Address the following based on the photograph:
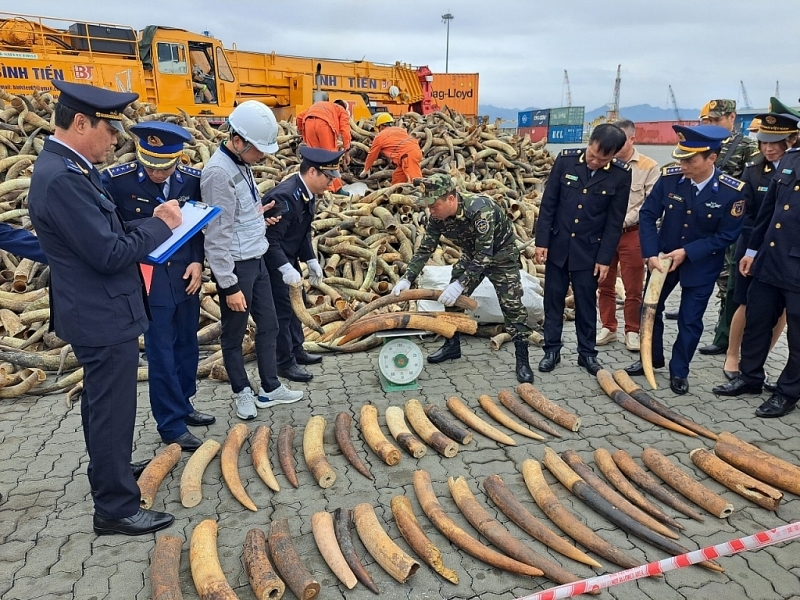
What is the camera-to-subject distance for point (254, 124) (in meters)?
3.78

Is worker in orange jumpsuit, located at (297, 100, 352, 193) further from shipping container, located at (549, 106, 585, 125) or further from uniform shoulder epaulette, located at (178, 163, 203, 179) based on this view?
shipping container, located at (549, 106, 585, 125)

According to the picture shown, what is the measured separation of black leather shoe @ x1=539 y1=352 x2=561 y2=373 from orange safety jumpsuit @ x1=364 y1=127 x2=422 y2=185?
16.0ft

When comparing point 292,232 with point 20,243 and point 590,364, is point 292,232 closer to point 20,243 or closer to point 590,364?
point 20,243

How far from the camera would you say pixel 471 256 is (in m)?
5.18

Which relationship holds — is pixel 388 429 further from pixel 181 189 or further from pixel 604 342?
pixel 604 342

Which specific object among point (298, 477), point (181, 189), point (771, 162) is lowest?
point (298, 477)

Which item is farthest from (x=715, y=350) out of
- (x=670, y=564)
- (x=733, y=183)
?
(x=670, y=564)

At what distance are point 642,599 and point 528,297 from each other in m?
3.78

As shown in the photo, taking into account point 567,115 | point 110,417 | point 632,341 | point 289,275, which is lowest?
point 632,341

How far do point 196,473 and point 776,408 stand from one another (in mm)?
4506

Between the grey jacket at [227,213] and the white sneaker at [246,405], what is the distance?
1.00m

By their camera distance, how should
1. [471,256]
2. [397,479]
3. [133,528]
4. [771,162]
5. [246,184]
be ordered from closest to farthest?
1. [133,528]
2. [397,479]
3. [246,184]
4. [771,162]
5. [471,256]

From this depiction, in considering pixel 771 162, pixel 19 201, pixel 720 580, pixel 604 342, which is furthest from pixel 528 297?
pixel 19 201

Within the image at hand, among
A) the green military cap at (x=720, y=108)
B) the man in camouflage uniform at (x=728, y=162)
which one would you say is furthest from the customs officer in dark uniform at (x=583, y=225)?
the green military cap at (x=720, y=108)
